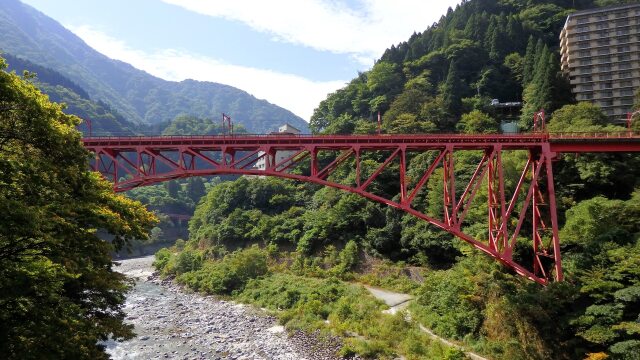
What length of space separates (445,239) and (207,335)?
17384mm

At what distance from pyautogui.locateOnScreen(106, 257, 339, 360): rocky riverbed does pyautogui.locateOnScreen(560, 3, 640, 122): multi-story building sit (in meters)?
45.5

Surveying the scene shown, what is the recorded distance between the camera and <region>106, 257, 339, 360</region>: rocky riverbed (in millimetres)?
21719

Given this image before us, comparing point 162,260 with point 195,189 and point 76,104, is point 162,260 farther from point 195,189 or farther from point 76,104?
point 76,104

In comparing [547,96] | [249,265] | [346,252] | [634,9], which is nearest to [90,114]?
[249,265]

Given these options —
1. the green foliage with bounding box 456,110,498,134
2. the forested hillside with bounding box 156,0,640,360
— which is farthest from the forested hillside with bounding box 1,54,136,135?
the green foliage with bounding box 456,110,498,134

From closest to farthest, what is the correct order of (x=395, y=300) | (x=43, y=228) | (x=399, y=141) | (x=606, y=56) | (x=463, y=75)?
(x=43, y=228), (x=399, y=141), (x=395, y=300), (x=606, y=56), (x=463, y=75)

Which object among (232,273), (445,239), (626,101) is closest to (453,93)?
(626,101)

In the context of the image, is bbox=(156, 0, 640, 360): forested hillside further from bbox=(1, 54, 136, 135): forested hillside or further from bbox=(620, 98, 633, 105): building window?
bbox=(1, 54, 136, 135): forested hillside

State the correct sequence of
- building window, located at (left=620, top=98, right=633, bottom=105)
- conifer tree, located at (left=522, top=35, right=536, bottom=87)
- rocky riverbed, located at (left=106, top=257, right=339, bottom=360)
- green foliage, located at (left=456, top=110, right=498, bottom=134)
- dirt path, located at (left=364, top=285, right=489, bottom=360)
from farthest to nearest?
building window, located at (left=620, top=98, right=633, bottom=105) → conifer tree, located at (left=522, top=35, right=536, bottom=87) → green foliage, located at (left=456, top=110, right=498, bottom=134) → rocky riverbed, located at (left=106, top=257, right=339, bottom=360) → dirt path, located at (left=364, top=285, right=489, bottom=360)

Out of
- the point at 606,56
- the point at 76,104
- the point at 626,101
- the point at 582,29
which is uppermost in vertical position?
the point at 76,104

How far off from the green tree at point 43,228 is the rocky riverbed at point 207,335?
12252 millimetres

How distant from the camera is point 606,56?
1953 inches

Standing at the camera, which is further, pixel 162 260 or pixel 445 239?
pixel 162 260

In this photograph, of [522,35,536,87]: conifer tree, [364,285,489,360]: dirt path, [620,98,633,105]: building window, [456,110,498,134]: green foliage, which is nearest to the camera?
[364,285,489,360]: dirt path
